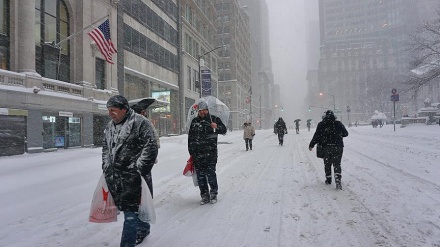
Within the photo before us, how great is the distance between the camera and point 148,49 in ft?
110

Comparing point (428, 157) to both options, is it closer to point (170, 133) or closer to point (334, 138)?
point (334, 138)

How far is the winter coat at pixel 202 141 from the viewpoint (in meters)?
5.79

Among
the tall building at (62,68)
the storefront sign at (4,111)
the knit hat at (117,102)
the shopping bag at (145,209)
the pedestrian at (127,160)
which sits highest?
the tall building at (62,68)

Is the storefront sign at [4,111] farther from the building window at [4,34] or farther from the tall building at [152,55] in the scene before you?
the tall building at [152,55]

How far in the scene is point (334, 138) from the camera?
23.4 feet

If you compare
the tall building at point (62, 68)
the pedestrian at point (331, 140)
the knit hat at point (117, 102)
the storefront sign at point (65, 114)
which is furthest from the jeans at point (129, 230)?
the storefront sign at point (65, 114)

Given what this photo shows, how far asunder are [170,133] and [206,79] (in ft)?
58.7

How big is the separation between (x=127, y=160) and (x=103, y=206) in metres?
0.60

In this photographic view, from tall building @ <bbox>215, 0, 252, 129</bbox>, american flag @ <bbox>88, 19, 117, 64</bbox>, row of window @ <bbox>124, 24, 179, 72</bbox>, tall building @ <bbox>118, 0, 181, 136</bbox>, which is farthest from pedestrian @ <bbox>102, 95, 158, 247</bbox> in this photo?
tall building @ <bbox>215, 0, 252, 129</bbox>

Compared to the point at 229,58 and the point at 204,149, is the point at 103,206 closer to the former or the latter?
the point at 204,149

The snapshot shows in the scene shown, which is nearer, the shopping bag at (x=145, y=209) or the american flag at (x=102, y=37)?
the shopping bag at (x=145, y=209)

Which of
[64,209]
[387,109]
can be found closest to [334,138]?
[64,209]


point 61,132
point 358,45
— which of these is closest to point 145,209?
point 61,132

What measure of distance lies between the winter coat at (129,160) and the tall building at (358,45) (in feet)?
465
